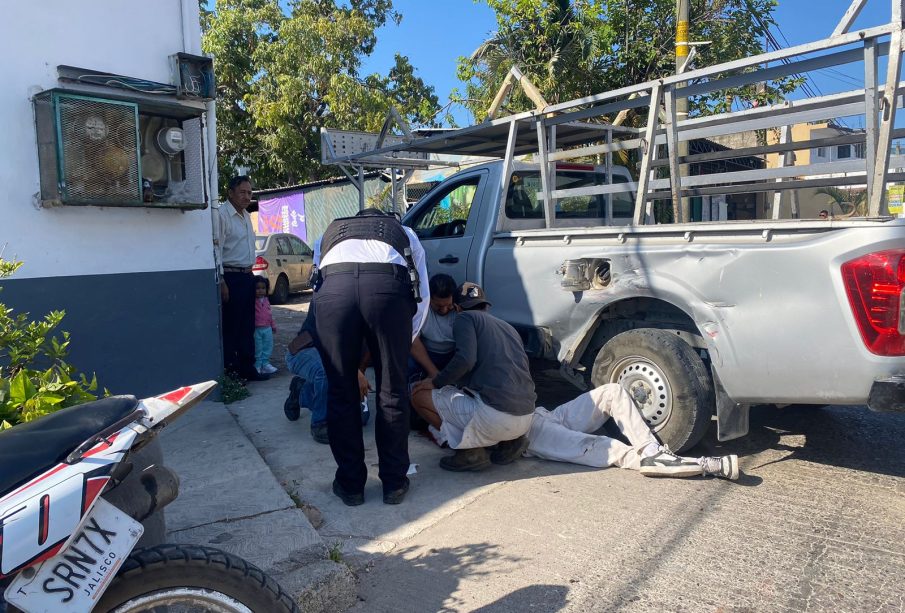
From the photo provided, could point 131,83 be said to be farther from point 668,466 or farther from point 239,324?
point 668,466

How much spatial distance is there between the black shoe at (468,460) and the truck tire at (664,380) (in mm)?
978

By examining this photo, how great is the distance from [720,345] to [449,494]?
1758 mm

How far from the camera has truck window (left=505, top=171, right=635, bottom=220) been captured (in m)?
5.94

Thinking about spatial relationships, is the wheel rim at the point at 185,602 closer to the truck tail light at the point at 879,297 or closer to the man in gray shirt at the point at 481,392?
the man in gray shirt at the point at 481,392

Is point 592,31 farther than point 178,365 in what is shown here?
Yes

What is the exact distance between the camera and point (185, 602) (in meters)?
1.93

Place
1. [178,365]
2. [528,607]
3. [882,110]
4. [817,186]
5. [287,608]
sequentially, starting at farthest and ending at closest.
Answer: [178,365] → [817,186] → [882,110] → [528,607] → [287,608]

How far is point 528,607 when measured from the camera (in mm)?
2936

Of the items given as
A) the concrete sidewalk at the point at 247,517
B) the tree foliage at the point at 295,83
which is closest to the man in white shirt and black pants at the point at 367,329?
the concrete sidewalk at the point at 247,517

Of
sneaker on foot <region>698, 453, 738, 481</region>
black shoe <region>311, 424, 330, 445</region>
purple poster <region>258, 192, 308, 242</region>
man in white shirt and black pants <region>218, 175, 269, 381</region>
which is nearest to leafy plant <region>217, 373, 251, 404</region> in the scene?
man in white shirt and black pants <region>218, 175, 269, 381</region>

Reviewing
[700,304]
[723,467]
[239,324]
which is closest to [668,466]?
[723,467]

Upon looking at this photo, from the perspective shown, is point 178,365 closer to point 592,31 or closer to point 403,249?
point 403,249

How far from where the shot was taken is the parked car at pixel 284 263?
1382 centimetres

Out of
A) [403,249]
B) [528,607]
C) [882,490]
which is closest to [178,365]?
[403,249]
